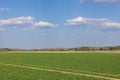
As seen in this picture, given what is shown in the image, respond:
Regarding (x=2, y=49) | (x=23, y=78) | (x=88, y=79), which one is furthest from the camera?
(x=2, y=49)

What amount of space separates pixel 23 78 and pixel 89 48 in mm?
109767

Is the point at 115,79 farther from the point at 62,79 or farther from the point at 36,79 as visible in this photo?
the point at 36,79

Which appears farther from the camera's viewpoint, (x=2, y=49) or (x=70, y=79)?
(x=2, y=49)

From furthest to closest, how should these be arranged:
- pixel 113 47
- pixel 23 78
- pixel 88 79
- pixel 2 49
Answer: pixel 2 49 < pixel 113 47 < pixel 23 78 < pixel 88 79

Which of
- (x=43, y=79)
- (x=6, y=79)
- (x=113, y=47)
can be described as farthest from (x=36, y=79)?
(x=113, y=47)

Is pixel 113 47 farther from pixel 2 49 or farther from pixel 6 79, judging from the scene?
pixel 6 79

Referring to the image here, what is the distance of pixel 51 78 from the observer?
2958 centimetres

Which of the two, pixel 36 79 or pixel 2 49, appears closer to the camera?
pixel 36 79

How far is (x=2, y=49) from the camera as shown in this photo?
168 meters

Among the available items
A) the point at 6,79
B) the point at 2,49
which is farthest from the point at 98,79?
the point at 2,49

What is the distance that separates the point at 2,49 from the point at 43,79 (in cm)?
14127

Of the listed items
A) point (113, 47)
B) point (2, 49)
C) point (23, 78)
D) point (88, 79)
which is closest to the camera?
point (88, 79)

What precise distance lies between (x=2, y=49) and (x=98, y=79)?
468 ft

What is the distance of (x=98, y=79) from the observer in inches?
1123
